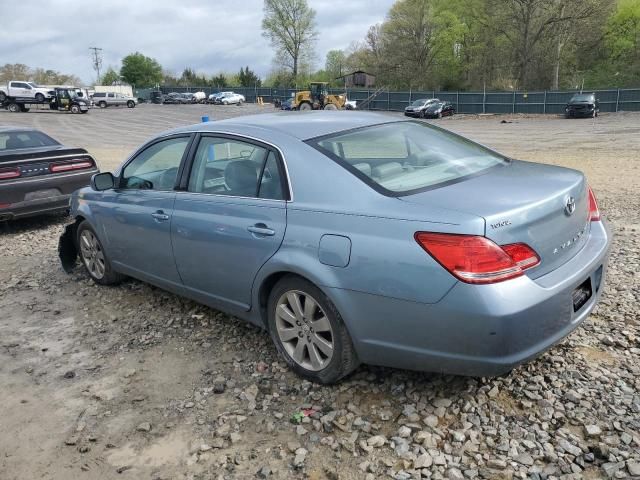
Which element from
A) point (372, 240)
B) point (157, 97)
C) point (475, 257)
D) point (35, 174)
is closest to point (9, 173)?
point (35, 174)

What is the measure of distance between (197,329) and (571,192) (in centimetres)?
274

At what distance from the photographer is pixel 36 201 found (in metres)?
7.27

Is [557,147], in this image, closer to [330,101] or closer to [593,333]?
[593,333]

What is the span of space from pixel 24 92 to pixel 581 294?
170ft

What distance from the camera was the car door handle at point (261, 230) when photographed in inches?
126

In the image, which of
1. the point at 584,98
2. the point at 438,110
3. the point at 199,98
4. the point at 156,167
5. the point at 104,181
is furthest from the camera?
the point at 199,98

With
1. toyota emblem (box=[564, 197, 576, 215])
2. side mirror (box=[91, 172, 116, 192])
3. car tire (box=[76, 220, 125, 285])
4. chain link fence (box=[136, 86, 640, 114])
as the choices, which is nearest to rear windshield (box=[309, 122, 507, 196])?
toyota emblem (box=[564, 197, 576, 215])

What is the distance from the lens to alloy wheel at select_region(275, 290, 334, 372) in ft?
10.1

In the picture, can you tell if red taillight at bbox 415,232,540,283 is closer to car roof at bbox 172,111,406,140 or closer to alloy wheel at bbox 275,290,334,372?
alloy wheel at bbox 275,290,334,372

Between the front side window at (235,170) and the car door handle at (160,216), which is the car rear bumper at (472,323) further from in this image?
the car door handle at (160,216)

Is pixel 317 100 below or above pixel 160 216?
above

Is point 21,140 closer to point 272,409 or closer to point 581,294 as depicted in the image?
point 272,409

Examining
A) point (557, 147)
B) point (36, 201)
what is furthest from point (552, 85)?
point (36, 201)

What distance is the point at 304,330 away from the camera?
320cm
